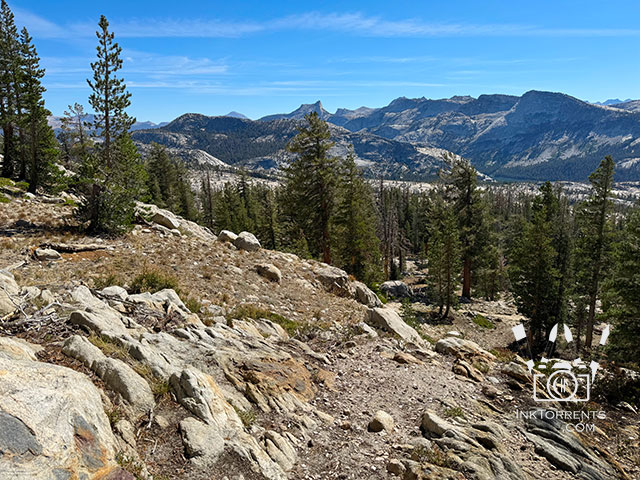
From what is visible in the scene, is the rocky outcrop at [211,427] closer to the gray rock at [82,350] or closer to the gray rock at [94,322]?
the gray rock at [82,350]

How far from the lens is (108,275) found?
12172mm

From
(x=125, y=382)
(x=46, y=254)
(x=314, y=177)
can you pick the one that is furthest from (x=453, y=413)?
(x=314, y=177)

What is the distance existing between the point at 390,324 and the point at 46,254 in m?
12.9

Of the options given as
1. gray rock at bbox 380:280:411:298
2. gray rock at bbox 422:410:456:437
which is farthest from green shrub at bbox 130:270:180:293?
gray rock at bbox 380:280:411:298

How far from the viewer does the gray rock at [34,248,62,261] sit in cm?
1324

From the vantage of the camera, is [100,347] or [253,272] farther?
[253,272]

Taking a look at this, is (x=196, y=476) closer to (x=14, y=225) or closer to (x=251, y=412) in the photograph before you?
(x=251, y=412)

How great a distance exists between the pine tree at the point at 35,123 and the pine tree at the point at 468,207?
110ft

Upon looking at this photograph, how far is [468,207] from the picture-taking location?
116 ft

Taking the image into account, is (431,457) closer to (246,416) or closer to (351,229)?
(246,416)

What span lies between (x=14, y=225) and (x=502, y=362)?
853 inches

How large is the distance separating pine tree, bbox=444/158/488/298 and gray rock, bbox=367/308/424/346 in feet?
73.1

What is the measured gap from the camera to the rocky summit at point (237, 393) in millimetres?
4605

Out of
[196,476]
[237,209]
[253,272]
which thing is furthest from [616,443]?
[237,209]
